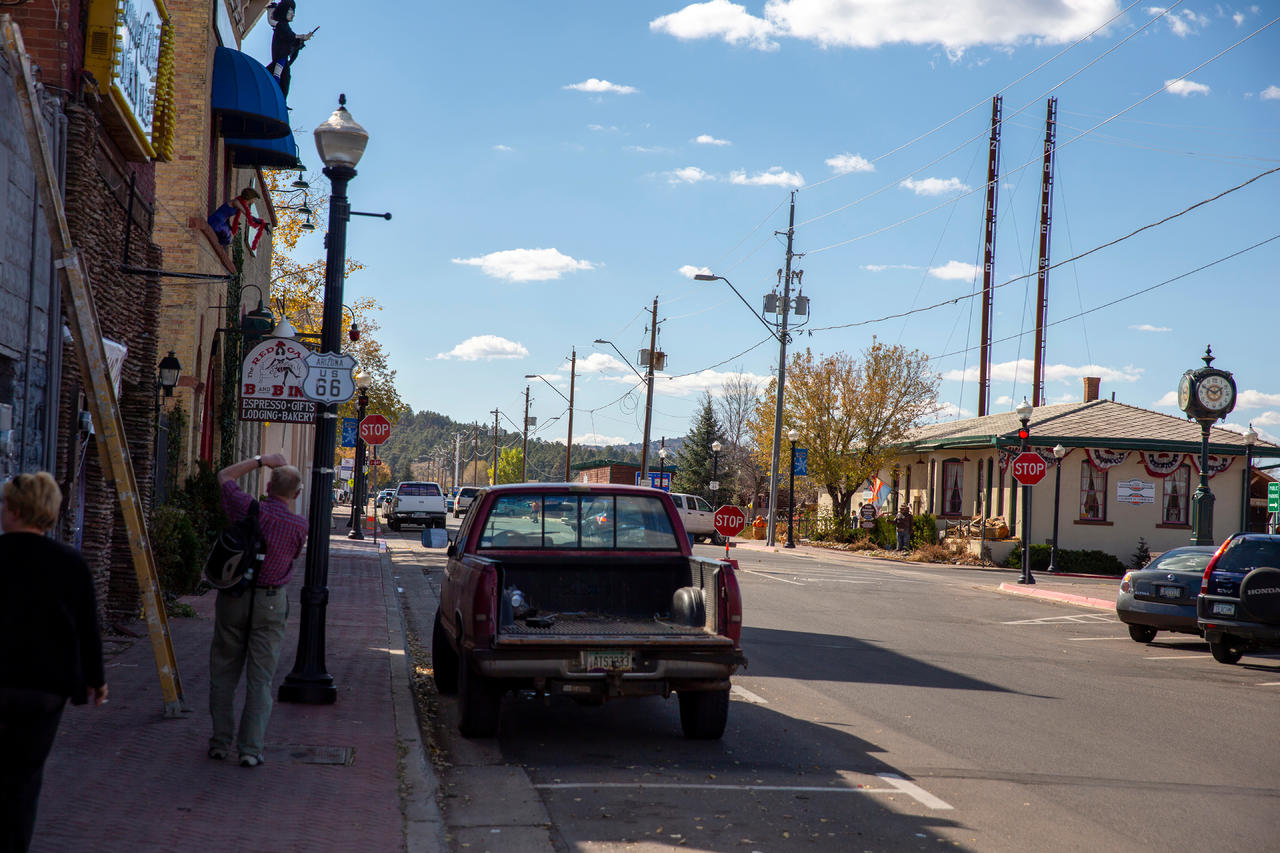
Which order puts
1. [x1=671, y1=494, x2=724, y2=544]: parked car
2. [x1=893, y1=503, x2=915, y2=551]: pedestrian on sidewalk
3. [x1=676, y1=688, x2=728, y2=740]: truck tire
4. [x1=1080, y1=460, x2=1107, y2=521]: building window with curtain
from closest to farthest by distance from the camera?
[x1=676, y1=688, x2=728, y2=740]: truck tire → [x1=1080, y1=460, x2=1107, y2=521]: building window with curtain → [x1=893, y1=503, x2=915, y2=551]: pedestrian on sidewalk → [x1=671, y1=494, x2=724, y2=544]: parked car

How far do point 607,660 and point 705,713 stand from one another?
3.47 ft

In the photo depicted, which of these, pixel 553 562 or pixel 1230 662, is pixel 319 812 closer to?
pixel 553 562

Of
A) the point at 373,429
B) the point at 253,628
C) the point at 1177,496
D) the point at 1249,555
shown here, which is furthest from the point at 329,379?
the point at 1177,496

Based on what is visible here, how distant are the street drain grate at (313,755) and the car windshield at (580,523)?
2.28 metres

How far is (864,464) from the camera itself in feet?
148

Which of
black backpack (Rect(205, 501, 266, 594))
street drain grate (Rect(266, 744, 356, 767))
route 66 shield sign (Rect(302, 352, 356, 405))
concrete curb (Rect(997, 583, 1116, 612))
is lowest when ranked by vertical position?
concrete curb (Rect(997, 583, 1116, 612))

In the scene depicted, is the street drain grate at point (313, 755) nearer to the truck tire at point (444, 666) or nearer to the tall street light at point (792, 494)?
the truck tire at point (444, 666)

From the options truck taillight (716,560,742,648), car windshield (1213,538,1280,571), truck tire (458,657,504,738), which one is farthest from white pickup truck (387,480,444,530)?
truck taillight (716,560,742,648)

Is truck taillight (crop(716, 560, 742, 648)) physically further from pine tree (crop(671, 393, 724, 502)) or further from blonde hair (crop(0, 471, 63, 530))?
pine tree (crop(671, 393, 724, 502))

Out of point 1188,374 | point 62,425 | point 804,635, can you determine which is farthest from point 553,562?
point 1188,374

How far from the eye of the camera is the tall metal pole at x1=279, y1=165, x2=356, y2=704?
29.2 feet

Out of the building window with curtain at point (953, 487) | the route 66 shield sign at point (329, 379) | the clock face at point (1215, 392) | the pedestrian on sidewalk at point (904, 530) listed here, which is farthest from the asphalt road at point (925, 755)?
the building window with curtain at point (953, 487)

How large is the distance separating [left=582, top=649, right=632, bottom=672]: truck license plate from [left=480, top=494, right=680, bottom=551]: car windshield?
1647 millimetres

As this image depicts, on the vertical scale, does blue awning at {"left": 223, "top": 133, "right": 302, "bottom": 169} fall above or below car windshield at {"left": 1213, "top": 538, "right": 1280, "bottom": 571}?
above
